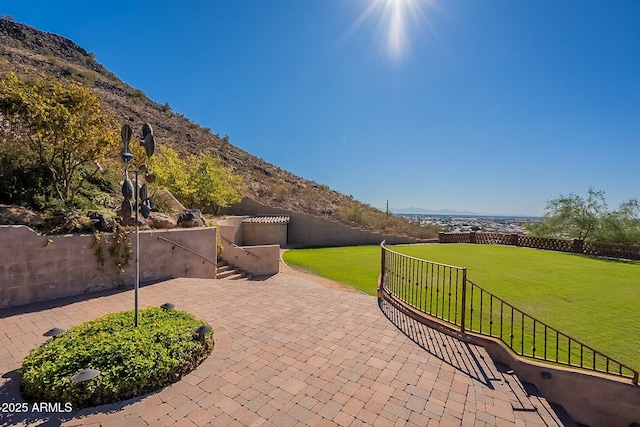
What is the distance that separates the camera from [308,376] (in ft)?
11.9

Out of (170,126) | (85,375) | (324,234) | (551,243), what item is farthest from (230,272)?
(170,126)

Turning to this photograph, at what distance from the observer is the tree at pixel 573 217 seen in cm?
1680

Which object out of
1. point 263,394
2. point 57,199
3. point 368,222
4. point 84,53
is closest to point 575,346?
point 263,394

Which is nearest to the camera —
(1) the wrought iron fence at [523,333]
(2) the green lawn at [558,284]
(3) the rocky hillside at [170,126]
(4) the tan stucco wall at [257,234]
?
(1) the wrought iron fence at [523,333]

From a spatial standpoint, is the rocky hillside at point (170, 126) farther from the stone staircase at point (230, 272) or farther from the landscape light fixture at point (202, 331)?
the landscape light fixture at point (202, 331)

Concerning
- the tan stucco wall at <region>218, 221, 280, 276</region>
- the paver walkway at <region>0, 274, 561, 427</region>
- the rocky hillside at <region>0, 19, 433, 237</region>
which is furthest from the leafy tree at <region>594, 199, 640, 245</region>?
the tan stucco wall at <region>218, 221, 280, 276</region>

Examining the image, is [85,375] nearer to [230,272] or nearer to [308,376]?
[308,376]

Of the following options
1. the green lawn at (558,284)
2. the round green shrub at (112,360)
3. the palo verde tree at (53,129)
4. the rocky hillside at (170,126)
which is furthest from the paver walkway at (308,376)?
the rocky hillside at (170,126)

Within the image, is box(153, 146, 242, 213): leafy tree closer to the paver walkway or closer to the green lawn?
the green lawn

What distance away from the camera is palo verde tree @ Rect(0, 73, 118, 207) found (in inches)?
241

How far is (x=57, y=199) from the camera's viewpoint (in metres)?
6.92

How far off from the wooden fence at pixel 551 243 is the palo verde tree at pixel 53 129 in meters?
19.6

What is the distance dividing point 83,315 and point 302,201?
2109cm

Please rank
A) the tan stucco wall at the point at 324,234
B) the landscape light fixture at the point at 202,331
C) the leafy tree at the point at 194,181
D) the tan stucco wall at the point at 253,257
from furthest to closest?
the tan stucco wall at the point at 324,234
the leafy tree at the point at 194,181
the tan stucco wall at the point at 253,257
the landscape light fixture at the point at 202,331
